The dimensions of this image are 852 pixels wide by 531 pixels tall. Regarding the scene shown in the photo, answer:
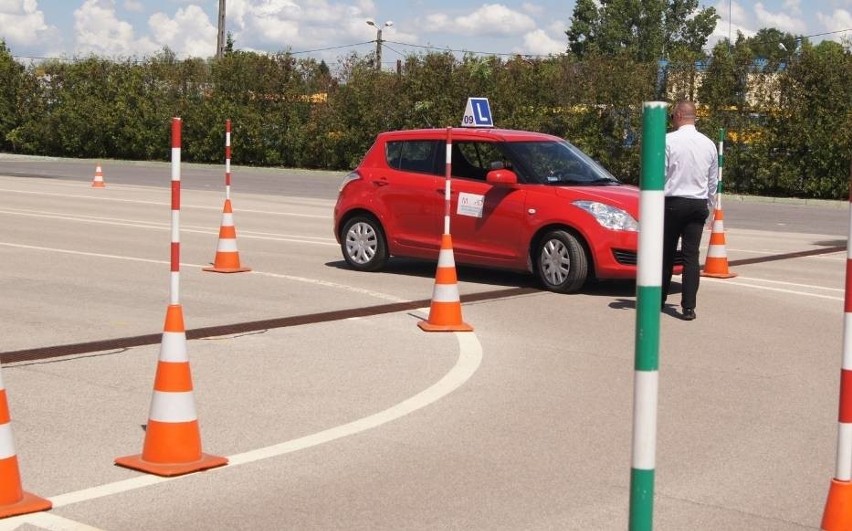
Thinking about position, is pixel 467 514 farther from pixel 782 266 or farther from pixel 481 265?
pixel 782 266

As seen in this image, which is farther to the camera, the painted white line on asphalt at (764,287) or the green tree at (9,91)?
the green tree at (9,91)

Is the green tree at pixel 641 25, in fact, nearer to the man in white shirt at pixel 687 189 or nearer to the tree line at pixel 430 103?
the tree line at pixel 430 103

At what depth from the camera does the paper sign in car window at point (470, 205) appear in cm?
1405

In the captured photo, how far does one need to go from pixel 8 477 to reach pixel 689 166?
7.70 meters

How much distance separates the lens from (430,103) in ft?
125

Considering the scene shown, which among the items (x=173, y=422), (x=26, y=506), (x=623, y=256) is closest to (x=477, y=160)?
(x=623, y=256)

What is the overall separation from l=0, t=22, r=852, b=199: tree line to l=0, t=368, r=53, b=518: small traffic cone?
2743 centimetres

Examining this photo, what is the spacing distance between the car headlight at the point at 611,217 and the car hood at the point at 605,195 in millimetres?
52

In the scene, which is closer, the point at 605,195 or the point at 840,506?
the point at 840,506

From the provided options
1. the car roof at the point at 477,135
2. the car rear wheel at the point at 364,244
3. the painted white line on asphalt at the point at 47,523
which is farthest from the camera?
the car rear wheel at the point at 364,244

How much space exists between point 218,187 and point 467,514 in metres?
27.6

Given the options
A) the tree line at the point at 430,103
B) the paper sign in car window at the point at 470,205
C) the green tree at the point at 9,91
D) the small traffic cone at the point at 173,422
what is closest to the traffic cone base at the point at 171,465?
the small traffic cone at the point at 173,422

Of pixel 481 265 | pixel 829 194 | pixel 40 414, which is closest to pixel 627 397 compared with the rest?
pixel 40 414

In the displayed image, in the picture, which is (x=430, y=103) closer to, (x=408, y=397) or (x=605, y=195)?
(x=605, y=195)
